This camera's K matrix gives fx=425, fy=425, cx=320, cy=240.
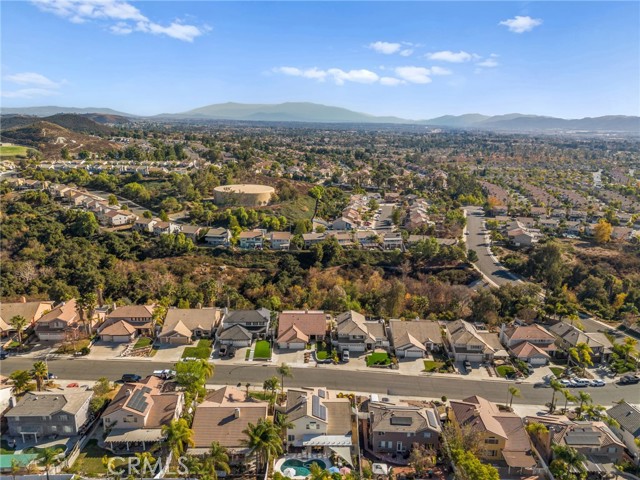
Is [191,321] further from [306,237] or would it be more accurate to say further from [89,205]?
[89,205]

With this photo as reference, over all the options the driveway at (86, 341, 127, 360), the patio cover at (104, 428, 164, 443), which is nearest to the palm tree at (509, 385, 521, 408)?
the patio cover at (104, 428, 164, 443)

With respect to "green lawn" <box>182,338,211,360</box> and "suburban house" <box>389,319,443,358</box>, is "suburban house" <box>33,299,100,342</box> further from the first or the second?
"suburban house" <box>389,319,443,358</box>

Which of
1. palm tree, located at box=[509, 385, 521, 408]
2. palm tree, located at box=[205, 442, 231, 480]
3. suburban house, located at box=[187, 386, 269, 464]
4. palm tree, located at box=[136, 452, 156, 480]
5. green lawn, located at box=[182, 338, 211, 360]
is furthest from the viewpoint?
green lawn, located at box=[182, 338, 211, 360]

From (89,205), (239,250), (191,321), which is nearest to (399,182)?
(239,250)

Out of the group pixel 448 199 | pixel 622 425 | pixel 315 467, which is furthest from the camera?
pixel 448 199

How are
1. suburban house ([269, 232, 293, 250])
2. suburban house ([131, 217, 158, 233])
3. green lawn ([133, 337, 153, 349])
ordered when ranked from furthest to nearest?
suburban house ([131, 217, 158, 233]) < suburban house ([269, 232, 293, 250]) < green lawn ([133, 337, 153, 349])
